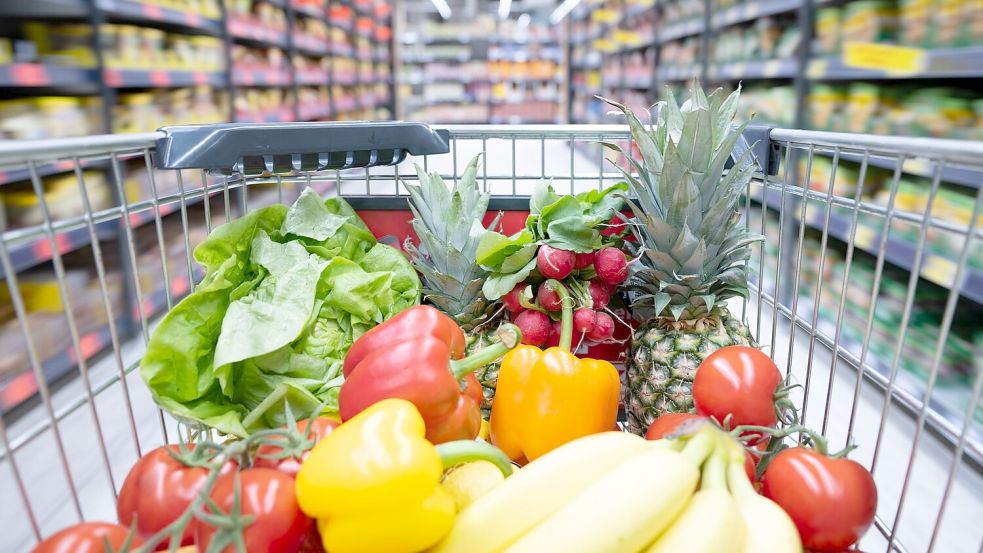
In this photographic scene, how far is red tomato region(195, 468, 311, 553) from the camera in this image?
0.68m

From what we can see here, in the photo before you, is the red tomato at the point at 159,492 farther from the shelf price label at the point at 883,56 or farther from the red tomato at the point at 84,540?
the shelf price label at the point at 883,56

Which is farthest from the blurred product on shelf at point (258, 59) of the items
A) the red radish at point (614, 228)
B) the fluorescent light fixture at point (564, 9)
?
the fluorescent light fixture at point (564, 9)

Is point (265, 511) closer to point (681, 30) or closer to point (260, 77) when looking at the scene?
point (260, 77)

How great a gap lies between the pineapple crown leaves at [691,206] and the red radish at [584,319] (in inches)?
4.7

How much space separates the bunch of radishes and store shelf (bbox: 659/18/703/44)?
3814 mm

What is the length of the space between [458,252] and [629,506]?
707mm

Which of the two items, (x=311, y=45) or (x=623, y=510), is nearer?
(x=623, y=510)

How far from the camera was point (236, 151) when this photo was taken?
1100 mm

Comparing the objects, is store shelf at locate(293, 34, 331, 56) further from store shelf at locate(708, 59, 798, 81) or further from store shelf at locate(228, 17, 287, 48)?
store shelf at locate(708, 59, 798, 81)

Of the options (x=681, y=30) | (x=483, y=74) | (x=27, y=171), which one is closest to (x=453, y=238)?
(x=27, y=171)

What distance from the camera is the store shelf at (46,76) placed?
2244mm

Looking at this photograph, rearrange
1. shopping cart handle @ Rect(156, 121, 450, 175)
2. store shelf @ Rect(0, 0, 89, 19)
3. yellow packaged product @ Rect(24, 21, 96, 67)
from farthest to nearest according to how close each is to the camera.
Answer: yellow packaged product @ Rect(24, 21, 96, 67)
store shelf @ Rect(0, 0, 89, 19)
shopping cart handle @ Rect(156, 121, 450, 175)

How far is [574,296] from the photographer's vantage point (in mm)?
1265

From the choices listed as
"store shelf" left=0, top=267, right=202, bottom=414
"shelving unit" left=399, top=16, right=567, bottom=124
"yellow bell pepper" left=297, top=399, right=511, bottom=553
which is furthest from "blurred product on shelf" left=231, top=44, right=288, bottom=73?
"shelving unit" left=399, top=16, right=567, bottom=124
